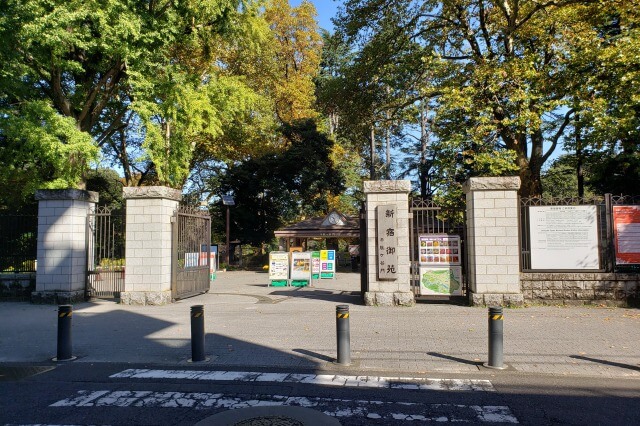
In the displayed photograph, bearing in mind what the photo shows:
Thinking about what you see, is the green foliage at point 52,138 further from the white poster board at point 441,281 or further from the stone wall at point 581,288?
the stone wall at point 581,288

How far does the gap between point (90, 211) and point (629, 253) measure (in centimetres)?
1546

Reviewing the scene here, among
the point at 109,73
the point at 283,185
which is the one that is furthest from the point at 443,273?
the point at 283,185

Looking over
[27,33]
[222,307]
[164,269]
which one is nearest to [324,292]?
[222,307]

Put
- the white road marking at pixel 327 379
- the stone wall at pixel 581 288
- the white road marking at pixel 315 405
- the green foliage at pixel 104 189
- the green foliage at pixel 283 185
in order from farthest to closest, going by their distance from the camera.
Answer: the green foliage at pixel 283 185 < the green foliage at pixel 104 189 < the stone wall at pixel 581 288 < the white road marking at pixel 327 379 < the white road marking at pixel 315 405

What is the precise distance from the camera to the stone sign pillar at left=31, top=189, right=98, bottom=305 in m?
13.8

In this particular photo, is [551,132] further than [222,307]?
Yes

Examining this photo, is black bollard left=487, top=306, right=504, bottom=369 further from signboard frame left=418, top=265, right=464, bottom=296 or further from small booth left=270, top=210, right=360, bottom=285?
small booth left=270, top=210, right=360, bottom=285

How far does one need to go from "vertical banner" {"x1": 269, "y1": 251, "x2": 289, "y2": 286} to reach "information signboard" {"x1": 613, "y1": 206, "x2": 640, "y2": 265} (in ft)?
38.5

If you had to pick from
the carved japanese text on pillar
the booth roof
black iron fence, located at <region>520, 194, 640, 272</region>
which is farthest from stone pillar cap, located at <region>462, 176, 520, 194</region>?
the booth roof

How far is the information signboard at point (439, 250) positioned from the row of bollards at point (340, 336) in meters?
5.77

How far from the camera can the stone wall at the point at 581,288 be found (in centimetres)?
1162

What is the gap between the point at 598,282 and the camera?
11742 millimetres

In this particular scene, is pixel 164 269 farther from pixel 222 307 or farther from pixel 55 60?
pixel 55 60

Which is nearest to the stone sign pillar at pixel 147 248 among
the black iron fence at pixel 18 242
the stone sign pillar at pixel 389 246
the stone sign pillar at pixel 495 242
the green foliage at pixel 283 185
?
the black iron fence at pixel 18 242
